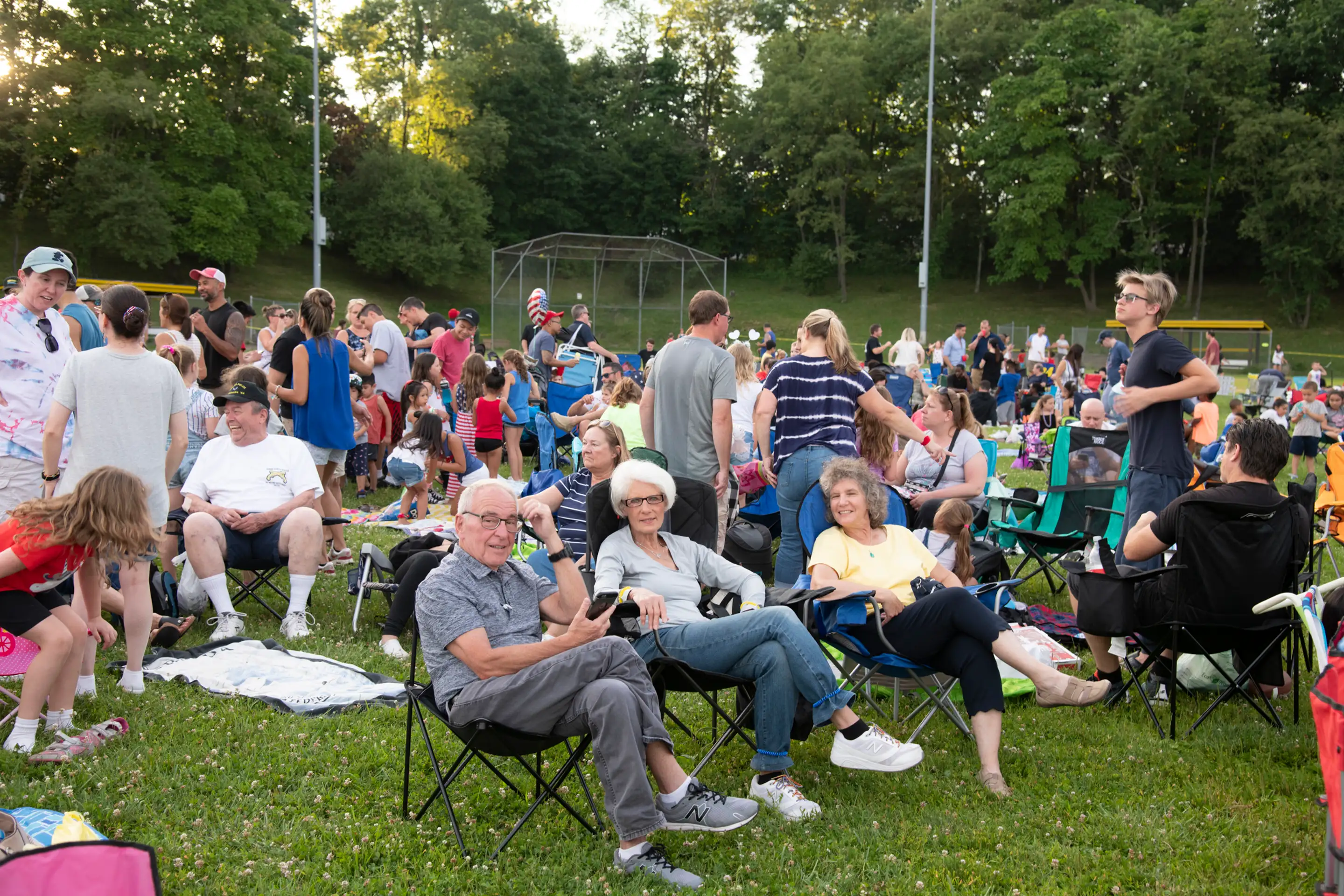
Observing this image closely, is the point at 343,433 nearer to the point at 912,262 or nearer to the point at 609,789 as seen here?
the point at 609,789

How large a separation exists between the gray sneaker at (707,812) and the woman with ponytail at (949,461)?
336cm

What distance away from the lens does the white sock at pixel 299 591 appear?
577 centimetres

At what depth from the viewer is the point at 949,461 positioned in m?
6.71

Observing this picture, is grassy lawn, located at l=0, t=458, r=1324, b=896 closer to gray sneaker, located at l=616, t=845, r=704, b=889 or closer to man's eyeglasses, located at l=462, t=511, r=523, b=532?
gray sneaker, located at l=616, t=845, r=704, b=889

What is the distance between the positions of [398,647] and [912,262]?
1718 inches

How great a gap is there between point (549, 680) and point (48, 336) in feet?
10.9

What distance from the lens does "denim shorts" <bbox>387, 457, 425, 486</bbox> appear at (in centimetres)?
866

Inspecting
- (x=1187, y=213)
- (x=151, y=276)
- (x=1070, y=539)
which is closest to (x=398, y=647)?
(x=1070, y=539)

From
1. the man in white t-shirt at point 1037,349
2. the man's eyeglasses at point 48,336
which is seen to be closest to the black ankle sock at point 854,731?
the man's eyeglasses at point 48,336

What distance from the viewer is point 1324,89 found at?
40.1 m

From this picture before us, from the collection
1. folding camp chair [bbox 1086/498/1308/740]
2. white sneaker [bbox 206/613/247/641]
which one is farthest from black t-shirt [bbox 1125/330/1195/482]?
white sneaker [bbox 206/613/247/641]

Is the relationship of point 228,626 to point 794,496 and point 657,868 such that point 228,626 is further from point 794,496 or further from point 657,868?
point 657,868

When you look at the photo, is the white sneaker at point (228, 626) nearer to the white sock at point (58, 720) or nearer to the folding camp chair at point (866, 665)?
the white sock at point (58, 720)

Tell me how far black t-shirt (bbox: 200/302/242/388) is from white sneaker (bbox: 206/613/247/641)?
9.76 feet
